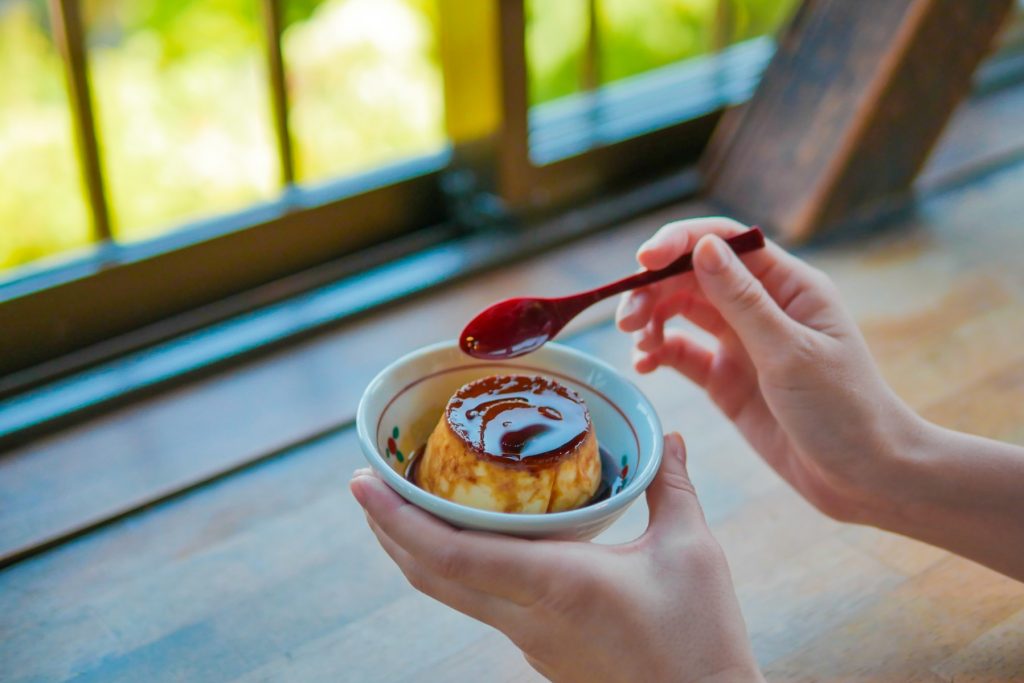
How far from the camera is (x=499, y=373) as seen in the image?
772mm

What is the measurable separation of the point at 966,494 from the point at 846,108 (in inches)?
24.8

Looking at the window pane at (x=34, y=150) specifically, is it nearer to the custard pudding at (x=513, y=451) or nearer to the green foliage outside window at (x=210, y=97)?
the green foliage outside window at (x=210, y=97)

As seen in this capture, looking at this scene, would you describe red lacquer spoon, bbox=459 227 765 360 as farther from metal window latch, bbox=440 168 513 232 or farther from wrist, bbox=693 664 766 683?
metal window latch, bbox=440 168 513 232

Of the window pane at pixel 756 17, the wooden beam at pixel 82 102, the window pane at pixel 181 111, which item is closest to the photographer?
the wooden beam at pixel 82 102

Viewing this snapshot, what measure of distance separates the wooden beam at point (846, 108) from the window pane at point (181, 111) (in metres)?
0.61

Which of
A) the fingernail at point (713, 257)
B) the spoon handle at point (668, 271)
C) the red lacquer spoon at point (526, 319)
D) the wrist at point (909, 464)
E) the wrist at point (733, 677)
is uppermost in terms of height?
the fingernail at point (713, 257)

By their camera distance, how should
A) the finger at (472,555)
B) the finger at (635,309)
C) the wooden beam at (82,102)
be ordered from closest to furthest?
the finger at (472,555) < the finger at (635,309) < the wooden beam at (82,102)

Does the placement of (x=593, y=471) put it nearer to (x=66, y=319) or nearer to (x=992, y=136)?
(x=66, y=319)

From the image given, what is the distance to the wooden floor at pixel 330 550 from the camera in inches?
30.4

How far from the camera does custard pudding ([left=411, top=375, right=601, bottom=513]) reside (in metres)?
0.65

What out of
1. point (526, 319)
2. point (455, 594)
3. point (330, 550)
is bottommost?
point (330, 550)

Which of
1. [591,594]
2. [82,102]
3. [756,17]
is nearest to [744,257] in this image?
[591,594]

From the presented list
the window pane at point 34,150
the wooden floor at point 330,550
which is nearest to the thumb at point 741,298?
the wooden floor at point 330,550

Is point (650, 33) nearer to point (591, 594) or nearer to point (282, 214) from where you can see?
point (282, 214)
